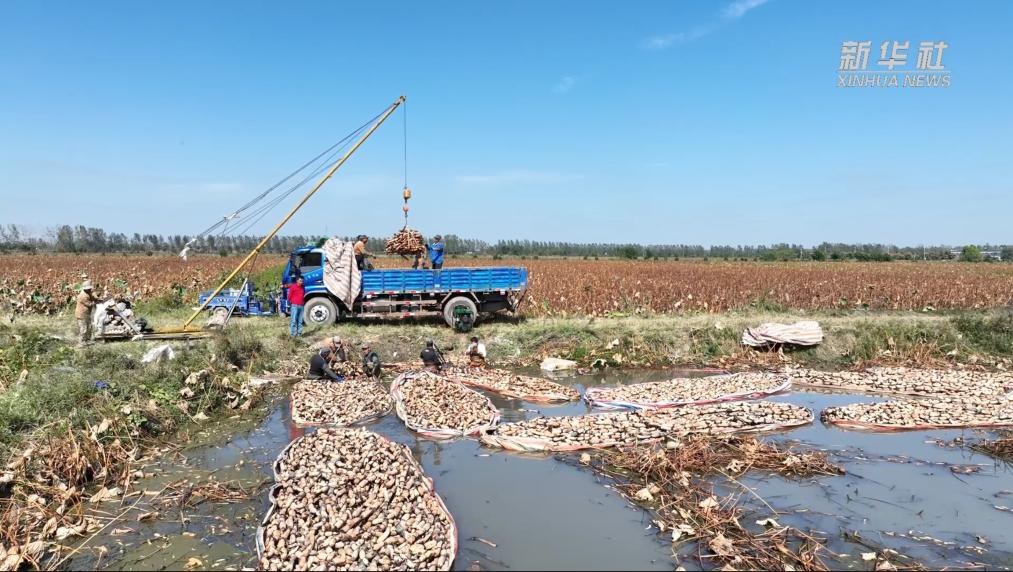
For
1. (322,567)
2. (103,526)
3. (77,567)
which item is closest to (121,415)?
(103,526)

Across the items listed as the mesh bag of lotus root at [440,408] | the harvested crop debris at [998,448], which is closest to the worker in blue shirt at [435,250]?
the mesh bag of lotus root at [440,408]

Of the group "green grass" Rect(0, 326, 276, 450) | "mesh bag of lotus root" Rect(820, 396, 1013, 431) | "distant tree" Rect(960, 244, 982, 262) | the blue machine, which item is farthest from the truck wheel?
"distant tree" Rect(960, 244, 982, 262)

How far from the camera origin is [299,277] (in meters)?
15.1

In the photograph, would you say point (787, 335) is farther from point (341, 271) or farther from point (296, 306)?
point (296, 306)

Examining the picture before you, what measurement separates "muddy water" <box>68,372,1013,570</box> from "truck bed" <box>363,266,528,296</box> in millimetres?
6396

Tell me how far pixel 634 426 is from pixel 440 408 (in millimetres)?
3616

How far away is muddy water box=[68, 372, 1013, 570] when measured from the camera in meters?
6.10

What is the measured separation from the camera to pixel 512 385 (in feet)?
40.5

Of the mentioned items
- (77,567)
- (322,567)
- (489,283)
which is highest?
(489,283)

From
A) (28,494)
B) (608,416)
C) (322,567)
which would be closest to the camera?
(322,567)

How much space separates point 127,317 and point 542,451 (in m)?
11.8

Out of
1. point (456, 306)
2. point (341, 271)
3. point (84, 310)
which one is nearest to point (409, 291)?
point (456, 306)

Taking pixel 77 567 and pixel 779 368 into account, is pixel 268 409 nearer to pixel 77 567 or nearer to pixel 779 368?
pixel 77 567

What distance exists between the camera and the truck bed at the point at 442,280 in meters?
15.3
